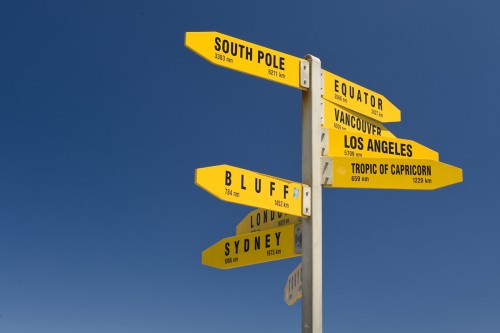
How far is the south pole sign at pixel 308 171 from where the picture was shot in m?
5.11

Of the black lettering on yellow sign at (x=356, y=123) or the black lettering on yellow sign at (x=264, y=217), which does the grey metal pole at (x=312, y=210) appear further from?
the black lettering on yellow sign at (x=264, y=217)

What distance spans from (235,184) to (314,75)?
4.40 ft

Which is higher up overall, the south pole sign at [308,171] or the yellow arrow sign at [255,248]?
the south pole sign at [308,171]

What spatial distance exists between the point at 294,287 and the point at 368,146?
4.74ft

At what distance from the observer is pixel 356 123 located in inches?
241

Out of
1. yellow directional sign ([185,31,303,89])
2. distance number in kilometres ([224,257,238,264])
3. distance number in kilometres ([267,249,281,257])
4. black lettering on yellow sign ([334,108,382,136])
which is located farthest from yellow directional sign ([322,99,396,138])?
distance number in kilometres ([224,257,238,264])

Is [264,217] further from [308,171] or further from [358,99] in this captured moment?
[358,99]

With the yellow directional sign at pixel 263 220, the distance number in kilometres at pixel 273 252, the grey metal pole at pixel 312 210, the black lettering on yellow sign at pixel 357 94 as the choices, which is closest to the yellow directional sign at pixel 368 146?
the grey metal pole at pixel 312 210

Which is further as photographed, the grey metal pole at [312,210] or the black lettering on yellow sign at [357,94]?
the black lettering on yellow sign at [357,94]

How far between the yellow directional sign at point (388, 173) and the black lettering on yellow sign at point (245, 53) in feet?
3.02

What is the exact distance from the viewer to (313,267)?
516 cm

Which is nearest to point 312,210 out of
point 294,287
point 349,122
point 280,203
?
point 280,203

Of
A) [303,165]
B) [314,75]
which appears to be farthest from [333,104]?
[303,165]

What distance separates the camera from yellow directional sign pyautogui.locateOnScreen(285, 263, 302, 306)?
5.39 meters
